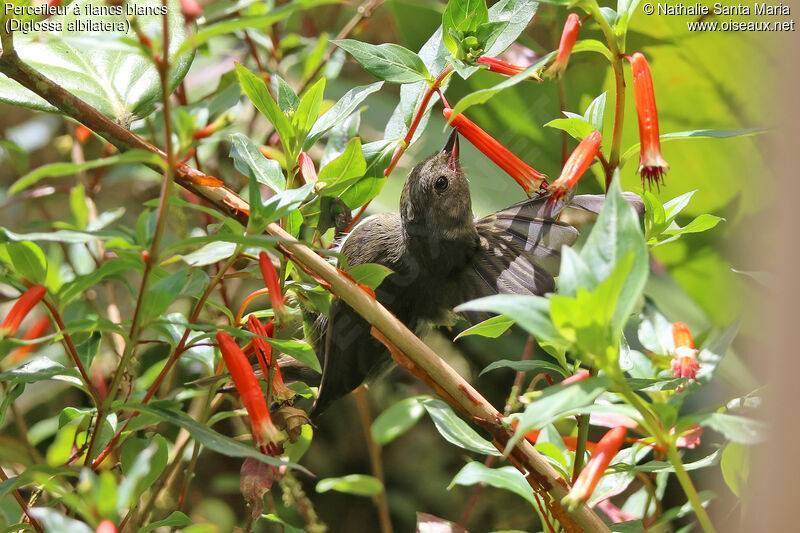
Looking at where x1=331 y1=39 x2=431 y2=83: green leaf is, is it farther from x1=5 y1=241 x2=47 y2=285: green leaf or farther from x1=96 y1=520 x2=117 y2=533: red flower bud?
x1=96 y1=520 x2=117 y2=533: red flower bud

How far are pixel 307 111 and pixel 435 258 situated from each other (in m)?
0.38

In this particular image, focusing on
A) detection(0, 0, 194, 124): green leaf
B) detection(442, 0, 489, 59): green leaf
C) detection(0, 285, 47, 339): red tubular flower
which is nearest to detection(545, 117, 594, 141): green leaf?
detection(442, 0, 489, 59): green leaf

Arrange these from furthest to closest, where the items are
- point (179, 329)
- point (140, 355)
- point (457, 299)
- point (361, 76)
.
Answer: point (361, 76)
point (140, 355)
point (457, 299)
point (179, 329)

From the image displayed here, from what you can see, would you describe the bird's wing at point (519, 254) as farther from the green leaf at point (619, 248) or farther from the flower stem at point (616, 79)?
the green leaf at point (619, 248)

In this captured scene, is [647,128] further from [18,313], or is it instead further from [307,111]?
[18,313]

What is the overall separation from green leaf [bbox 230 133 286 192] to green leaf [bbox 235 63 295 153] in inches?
1.5

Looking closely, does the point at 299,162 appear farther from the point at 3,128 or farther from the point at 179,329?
the point at 3,128

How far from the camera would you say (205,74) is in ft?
6.12

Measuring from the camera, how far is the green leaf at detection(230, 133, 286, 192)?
85 cm

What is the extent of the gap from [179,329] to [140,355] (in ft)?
2.49

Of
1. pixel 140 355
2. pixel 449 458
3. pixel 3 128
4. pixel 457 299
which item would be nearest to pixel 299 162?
pixel 457 299

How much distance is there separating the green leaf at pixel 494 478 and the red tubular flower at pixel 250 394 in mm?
216

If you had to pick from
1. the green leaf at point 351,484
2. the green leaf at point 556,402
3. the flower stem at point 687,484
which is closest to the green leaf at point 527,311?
the green leaf at point 556,402

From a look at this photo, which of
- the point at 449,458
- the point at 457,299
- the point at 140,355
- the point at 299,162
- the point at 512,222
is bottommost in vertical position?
the point at 449,458
